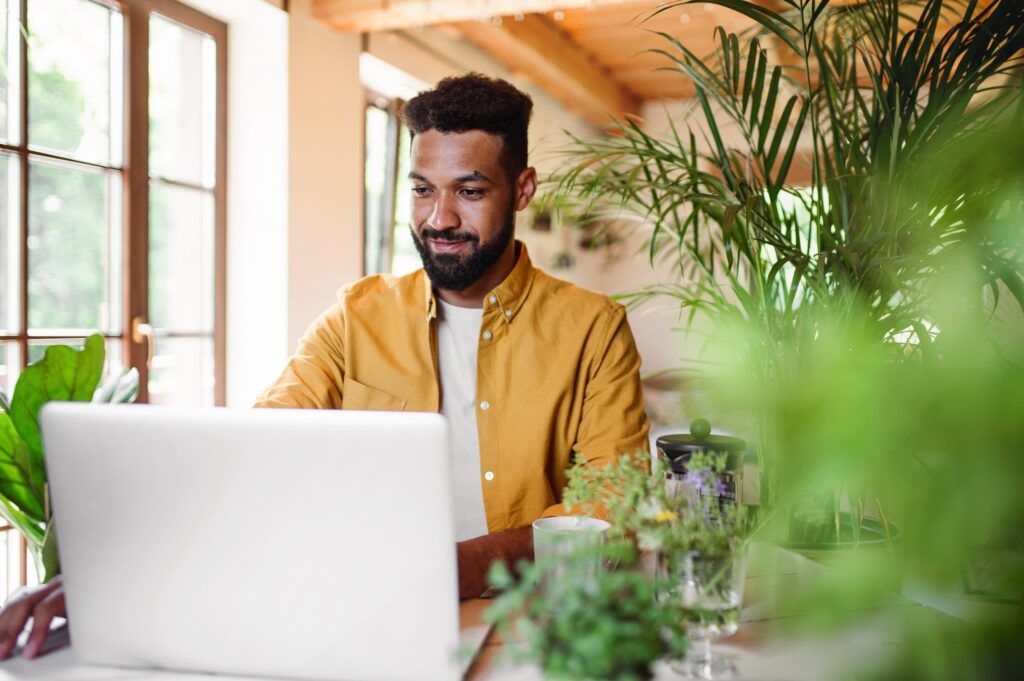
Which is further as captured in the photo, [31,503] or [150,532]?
[31,503]

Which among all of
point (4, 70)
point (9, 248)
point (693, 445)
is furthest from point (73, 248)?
A: point (693, 445)

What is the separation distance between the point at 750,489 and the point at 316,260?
221 cm

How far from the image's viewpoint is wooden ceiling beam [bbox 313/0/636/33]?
10.8 feet

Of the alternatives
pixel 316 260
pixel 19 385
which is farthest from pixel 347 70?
pixel 19 385

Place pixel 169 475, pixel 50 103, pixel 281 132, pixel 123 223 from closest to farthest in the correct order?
pixel 169 475 → pixel 50 103 → pixel 123 223 → pixel 281 132

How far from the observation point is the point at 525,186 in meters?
1.72

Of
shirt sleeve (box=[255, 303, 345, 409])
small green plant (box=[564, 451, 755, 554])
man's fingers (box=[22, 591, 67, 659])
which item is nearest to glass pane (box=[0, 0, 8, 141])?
shirt sleeve (box=[255, 303, 345, 409])

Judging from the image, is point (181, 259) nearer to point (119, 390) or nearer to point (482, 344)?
point (482, 344)

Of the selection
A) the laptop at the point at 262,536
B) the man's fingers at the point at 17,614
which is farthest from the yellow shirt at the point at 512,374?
the laptop at the point at 262,536

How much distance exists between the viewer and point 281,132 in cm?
319

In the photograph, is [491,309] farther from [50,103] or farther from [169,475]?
[50,103]

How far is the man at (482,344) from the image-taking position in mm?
1538

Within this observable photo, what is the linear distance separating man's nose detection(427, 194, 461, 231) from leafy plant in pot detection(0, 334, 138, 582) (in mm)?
731

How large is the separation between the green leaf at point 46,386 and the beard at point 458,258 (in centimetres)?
74
